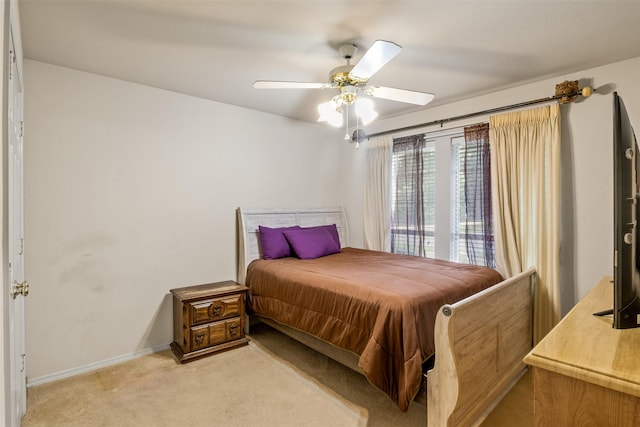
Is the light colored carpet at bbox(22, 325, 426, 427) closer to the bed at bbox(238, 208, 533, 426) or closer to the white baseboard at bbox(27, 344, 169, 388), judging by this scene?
the white baseboard at bbox(27, 344, 169, 388)

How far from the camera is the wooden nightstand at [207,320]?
109 inches

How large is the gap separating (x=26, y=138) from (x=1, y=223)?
190cm

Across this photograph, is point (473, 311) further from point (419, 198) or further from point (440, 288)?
point (419, 198)

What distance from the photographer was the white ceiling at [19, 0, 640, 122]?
5.98 ft

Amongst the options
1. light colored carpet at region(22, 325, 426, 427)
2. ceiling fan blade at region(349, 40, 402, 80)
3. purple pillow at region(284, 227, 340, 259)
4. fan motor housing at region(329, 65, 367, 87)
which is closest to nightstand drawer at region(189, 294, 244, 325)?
light colored carpet at region(22, 325, 426, 427)

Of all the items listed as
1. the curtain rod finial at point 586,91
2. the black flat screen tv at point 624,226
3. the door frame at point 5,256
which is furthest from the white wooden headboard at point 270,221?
the black flat screen tv at point 624,226

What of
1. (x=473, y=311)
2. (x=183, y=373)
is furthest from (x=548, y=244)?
(x=183, y=373)

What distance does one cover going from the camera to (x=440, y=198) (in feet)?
11.8

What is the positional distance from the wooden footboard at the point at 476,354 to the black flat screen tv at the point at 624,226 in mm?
671

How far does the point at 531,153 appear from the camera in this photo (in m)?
2.86

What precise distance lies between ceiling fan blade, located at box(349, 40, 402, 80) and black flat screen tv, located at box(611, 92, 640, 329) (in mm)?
979

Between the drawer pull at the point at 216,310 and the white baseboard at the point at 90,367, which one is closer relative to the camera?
the white baseboard at the point at 90,367

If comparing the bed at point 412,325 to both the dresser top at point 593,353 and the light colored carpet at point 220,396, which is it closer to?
the light colored carpet at point 220,396

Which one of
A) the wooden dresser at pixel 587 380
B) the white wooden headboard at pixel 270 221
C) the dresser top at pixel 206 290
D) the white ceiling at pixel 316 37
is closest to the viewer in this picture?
the wooden dresser at pixel 587 380
